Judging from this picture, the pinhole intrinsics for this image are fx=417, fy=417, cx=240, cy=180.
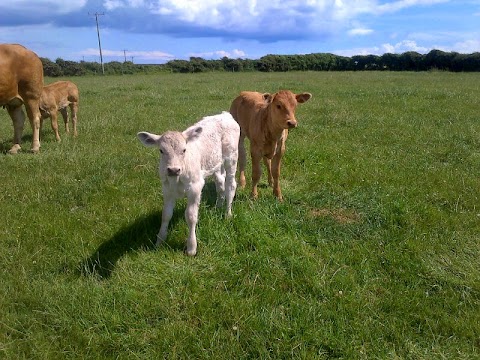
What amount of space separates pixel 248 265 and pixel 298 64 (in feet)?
232

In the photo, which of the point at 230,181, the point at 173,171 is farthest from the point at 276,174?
the point at 173,171

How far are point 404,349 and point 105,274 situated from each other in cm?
298

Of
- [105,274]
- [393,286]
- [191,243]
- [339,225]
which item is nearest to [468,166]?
[339,225]

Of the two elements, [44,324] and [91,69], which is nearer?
[44,324]

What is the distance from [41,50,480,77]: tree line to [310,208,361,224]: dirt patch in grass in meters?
57.0

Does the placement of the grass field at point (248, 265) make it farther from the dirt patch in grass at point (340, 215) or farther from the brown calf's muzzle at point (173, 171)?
the brown calf's muzzle at point (173, 171)

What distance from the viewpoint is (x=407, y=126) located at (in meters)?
11.7

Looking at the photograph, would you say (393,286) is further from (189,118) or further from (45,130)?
(45,130)

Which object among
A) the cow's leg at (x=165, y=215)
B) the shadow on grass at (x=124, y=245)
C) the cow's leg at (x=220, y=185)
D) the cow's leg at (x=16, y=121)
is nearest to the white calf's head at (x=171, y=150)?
the cow's leg at (x=165, y=215)

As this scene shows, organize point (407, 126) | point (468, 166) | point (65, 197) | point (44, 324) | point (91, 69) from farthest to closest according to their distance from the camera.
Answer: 1. point (91, 69)
2. point (407, 126)
3. point (468, 166)
4. point (65, 197)
5. point (44, 324)

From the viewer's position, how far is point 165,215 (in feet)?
16.0

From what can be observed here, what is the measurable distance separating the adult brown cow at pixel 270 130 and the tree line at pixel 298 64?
55.2 metres

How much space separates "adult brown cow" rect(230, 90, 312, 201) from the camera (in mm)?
6129

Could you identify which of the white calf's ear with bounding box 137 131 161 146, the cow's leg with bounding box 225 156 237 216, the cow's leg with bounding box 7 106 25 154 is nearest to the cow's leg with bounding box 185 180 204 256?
the white calf's ear with bounding box 137 131 161 146
